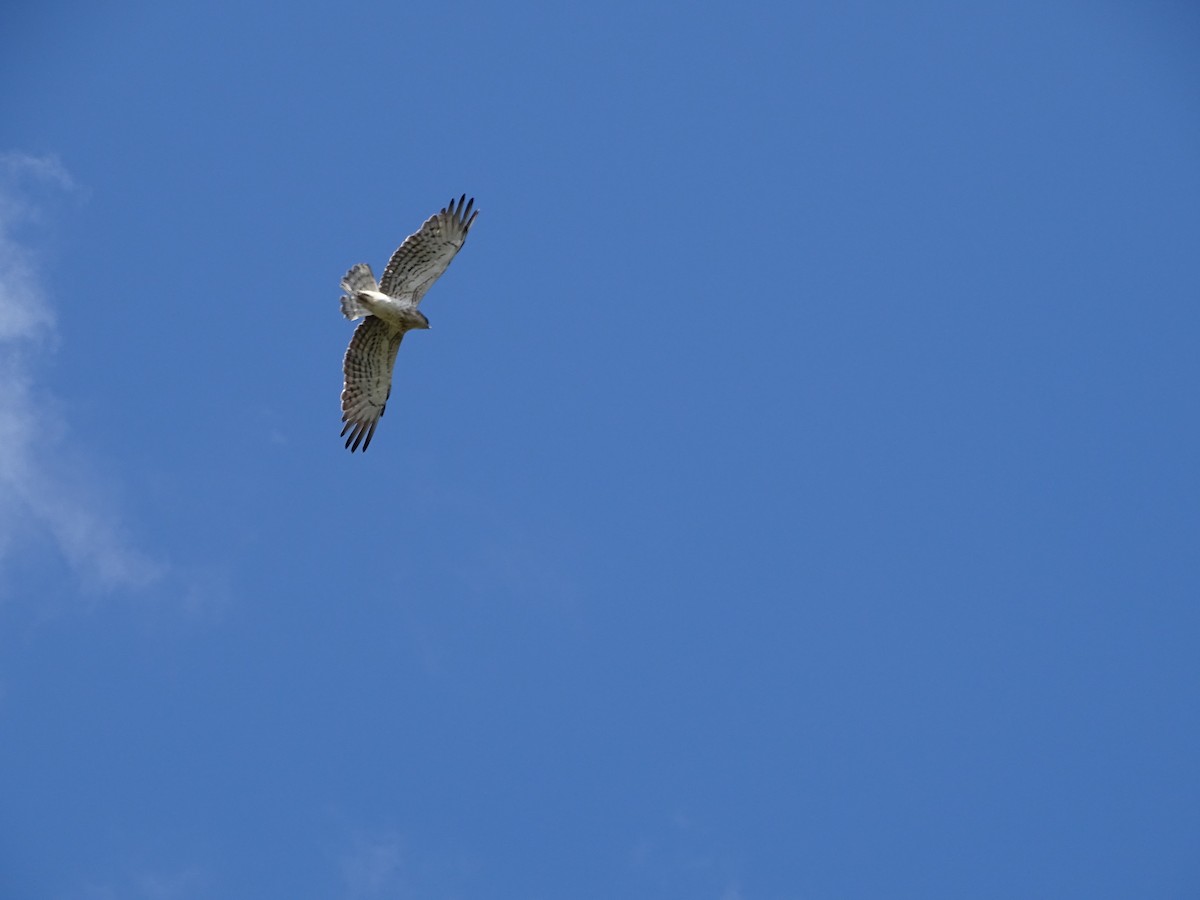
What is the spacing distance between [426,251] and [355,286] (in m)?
1.19

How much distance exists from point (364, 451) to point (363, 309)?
261 cm

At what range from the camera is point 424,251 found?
23.3 m

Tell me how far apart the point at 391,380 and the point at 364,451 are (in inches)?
49.1

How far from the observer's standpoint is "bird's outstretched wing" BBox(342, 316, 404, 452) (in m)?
23.8

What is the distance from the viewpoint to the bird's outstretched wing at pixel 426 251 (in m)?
23.2

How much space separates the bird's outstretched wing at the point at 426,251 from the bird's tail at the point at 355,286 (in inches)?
8.8

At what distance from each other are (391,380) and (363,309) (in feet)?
5.15

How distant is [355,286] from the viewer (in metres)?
23.1

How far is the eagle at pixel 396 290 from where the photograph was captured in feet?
75.7

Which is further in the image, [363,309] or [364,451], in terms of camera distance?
[364,451]

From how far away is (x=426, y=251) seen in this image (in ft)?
76.5

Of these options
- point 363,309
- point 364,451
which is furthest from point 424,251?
point 364,451

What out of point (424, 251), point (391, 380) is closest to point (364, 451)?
point (391, 380)

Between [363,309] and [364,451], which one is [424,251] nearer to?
[363,309]
